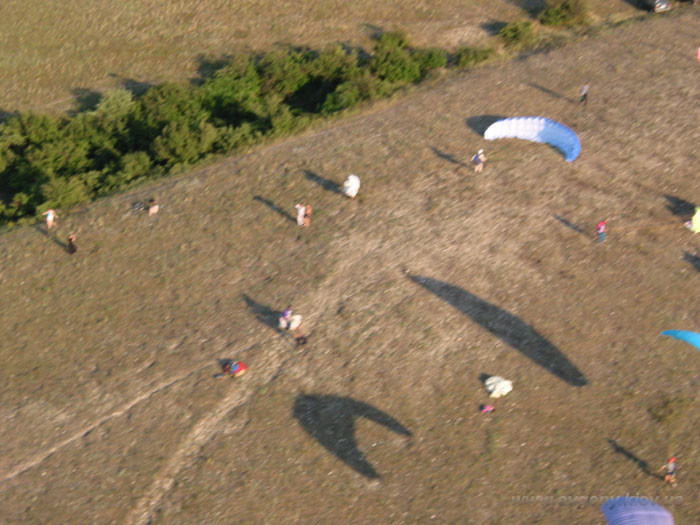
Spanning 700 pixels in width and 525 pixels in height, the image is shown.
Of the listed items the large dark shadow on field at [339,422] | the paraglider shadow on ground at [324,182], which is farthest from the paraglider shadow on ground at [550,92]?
the large dark shadow on field at [339,422]

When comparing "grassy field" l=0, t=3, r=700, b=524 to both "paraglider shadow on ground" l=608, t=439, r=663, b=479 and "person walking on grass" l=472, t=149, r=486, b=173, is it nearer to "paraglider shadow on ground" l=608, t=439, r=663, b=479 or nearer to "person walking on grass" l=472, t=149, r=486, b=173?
"paraglider shadow on ground" l=608, t=439, r=663, b=479

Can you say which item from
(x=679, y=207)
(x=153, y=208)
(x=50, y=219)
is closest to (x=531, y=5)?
(x=679, y=207)

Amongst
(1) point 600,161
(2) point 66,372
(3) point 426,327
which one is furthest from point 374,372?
(1) point 600,161

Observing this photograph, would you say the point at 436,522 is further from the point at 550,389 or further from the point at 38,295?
the point at 38,295

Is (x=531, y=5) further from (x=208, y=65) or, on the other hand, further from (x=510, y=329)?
(x=510, y=329)

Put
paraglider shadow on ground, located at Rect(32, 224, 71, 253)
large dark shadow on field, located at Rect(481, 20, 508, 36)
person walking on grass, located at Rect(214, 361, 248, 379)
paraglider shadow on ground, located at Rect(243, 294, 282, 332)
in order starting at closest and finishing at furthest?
1. person walking on grass, located at Rect(214, 361, 248, 379)
2. paraglider shadow on ground, located at Rect(243, 294, 282, 332)
3. paraglider shadow on ground, located at Rect(32, 224, 71, 253)
4. large dark shadow on field, located at Rect(481, 20, 508, 36)

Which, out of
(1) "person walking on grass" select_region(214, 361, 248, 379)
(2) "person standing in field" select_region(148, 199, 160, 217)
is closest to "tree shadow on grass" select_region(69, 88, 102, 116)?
(2) "person standing in field" select_region(148, 199, 160, 217)
